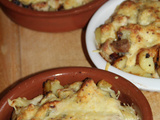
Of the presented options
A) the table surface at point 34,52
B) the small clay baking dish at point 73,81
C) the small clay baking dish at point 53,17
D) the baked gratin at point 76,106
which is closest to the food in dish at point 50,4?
the small clay baking dish at point 53,17

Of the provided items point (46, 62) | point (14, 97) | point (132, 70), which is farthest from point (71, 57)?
point (14, 97)

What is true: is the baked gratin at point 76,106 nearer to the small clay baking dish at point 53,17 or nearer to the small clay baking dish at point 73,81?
the small clay baking dish at point 73,81

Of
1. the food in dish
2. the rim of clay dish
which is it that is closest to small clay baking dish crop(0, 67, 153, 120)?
the rim of clay dish

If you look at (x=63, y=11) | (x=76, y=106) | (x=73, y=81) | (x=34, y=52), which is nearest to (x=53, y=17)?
(x=63, y=11)

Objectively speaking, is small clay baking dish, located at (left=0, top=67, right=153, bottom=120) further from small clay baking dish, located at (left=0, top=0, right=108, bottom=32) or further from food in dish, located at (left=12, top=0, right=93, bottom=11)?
food in dish, located at (left=12, top=0, right=93, bottom=11)

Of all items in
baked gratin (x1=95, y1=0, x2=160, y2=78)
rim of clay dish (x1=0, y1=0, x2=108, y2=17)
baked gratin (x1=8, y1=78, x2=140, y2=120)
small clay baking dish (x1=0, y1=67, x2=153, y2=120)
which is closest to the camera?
baked gratin (x1=8, y1=78, x2=140, y2=120)

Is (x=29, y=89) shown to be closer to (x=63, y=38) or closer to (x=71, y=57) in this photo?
(x=71, y=57)

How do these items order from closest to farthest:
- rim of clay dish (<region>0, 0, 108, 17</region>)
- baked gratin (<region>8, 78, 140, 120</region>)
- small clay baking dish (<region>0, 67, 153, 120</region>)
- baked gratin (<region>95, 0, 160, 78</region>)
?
1. baked gratin (<region>8, 78, 140, 120</region>)
2. small clay baking dish (<region>0, 67, 153, 120</region>)
3. baked gratin (<region>95, 0, 160, 78</region>)
4. rim of clay dish (<region>0, 0, 108, 17</region>)
